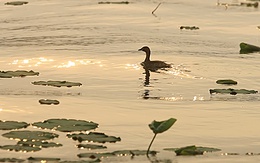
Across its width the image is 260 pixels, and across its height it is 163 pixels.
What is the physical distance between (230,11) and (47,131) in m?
Result: 31.9

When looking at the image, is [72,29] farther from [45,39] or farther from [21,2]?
[21,2]

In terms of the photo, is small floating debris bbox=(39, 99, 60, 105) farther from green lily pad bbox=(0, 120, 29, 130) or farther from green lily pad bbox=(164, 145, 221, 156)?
green lily pad bbox=(164, 145, 221, 156)

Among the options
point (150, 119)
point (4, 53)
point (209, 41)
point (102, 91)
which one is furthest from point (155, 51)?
point (150, 119)

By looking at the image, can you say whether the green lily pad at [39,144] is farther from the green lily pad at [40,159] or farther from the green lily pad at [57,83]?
the green lily pad at [57,83]

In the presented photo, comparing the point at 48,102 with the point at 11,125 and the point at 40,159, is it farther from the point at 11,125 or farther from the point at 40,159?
the point at 40,159

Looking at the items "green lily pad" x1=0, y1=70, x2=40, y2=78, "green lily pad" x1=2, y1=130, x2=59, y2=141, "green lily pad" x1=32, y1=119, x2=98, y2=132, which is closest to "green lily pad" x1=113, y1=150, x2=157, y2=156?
"green lily pad" x1=2, y1=130, x2=59, y2=141

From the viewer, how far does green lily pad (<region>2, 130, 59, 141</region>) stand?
808 inches

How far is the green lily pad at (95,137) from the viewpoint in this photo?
20.8 meters

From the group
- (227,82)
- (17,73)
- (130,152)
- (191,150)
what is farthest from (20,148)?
(227,82)

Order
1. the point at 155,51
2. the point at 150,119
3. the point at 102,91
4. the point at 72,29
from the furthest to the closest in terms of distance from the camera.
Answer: the point at 72,29, the point at 155,51, the point at 102,91, the point at 150,119

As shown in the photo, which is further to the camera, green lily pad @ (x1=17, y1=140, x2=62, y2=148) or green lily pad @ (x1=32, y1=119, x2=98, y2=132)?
green lily pad @ (x1=32, y1=119, x2=98, y2=132)

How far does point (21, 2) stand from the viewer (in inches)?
2069

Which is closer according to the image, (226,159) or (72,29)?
(226,159)

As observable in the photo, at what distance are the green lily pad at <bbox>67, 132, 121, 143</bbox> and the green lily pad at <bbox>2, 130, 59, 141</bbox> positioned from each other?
0.53 metres
